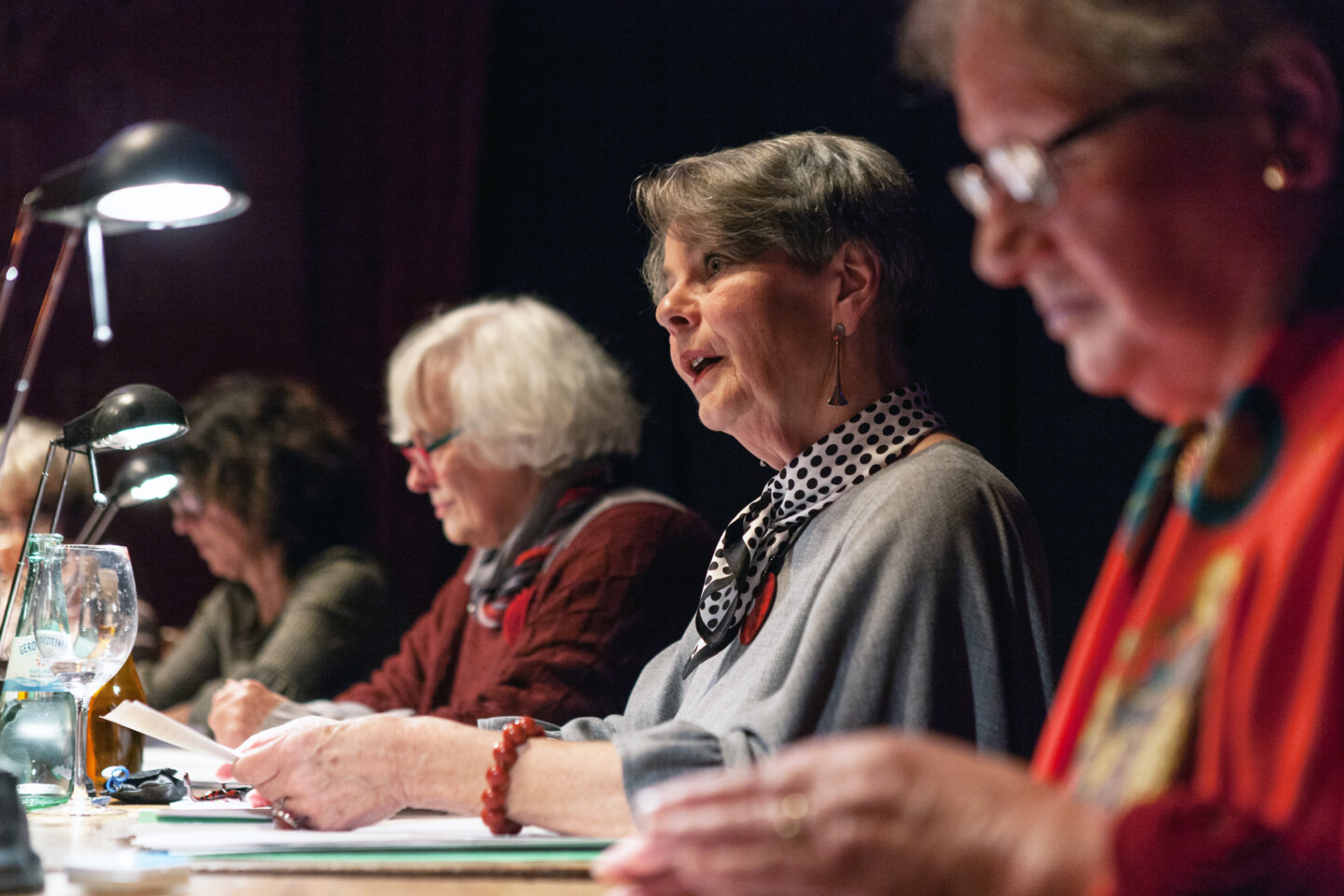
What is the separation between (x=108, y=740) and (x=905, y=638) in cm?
108

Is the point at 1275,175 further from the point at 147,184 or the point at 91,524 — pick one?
the point at 91,524

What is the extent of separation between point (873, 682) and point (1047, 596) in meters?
0.26

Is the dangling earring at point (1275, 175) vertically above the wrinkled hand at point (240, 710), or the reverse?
the dangling earring at point (1275, 175)

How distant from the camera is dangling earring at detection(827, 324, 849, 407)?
165cm

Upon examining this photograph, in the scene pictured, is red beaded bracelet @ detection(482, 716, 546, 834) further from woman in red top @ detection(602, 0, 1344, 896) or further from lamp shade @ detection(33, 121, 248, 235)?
lamp shade @ detection(33, 121, 248, 235)

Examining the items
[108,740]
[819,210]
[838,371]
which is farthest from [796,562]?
[108,740]

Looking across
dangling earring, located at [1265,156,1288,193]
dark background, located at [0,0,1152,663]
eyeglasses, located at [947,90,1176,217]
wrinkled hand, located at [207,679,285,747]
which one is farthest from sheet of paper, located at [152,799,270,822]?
dark background, located at [0,0,1152,663]

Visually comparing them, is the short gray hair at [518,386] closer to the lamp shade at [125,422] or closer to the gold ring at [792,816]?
the lamp shade at [125,422]

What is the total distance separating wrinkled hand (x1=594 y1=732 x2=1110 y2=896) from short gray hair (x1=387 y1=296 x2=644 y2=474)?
196cm

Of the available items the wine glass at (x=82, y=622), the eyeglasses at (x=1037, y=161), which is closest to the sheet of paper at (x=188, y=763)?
the wine glass at (x=82, y=622)

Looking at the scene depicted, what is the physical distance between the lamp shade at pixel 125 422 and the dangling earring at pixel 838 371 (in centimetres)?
82

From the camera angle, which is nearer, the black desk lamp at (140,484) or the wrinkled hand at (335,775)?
the wrinkled hand at (335,775)

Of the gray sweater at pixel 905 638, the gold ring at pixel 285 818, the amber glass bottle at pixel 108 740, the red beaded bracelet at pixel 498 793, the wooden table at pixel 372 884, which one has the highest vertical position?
the gray sweater at pixel 905 638

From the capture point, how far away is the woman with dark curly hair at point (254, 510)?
11.2 feet
